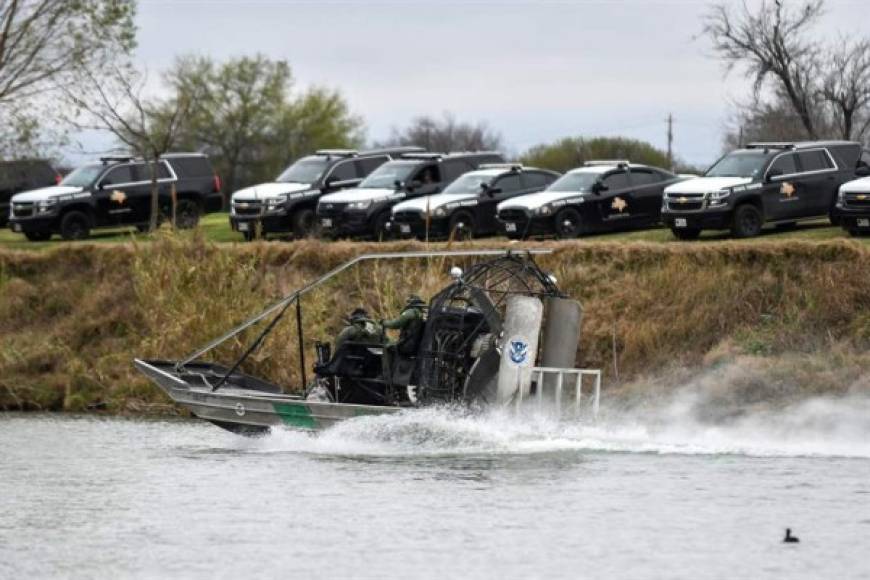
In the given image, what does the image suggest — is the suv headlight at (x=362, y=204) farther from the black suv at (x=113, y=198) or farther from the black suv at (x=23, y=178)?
the black suv at (x=23, y=178)

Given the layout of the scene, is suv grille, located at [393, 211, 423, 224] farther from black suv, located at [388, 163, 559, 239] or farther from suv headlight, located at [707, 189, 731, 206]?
suv headlight, located at [707, 189, 731, 206]

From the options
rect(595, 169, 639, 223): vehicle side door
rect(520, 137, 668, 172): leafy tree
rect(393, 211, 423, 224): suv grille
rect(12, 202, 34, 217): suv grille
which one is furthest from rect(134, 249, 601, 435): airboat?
rect(520, 137, 668, 172): leafy tree

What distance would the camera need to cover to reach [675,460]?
23250 mm

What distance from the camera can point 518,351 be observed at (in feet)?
76.7

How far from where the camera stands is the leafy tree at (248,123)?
8044 cm

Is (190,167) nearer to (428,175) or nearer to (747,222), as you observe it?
(428,175)

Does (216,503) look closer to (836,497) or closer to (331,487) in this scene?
(331,487)

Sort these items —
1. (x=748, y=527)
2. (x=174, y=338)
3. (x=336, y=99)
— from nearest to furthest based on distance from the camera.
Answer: (x=748, y=527)
(x=174, y=338)
(x=336, y=99)

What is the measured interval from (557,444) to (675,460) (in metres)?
1.51

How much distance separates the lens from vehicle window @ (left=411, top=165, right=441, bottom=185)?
135ft

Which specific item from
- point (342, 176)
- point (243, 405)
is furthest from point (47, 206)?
point (243, 405)

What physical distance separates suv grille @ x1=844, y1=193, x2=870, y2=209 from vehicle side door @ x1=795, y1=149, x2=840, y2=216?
2.11 m

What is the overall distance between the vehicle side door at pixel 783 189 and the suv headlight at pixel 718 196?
0.85 meters

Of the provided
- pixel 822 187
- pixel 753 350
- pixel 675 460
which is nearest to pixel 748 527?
pixel 675 460
